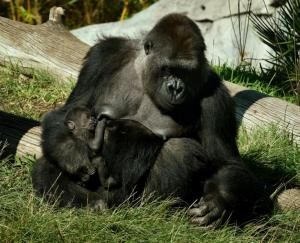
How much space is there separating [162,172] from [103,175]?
0.42 metres

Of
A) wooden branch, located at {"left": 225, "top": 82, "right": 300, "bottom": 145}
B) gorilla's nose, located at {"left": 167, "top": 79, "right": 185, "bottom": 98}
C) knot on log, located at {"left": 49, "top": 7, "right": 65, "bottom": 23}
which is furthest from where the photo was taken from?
→ knot on log, located at {"left": 49, "top": 7, "right": 65, "bottom": 23}

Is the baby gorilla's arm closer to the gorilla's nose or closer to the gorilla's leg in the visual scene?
the gorilla's leg

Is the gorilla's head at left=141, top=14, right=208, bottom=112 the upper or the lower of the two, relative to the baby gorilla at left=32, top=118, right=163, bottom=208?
upper

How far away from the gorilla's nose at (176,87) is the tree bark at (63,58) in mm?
2214

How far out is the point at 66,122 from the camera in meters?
5.29

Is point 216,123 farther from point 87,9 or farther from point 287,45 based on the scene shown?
point 87,9

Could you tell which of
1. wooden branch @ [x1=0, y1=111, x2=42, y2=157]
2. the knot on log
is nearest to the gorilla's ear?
wooden branch @ [x1=0, y1=111, x2=42, y2=157]

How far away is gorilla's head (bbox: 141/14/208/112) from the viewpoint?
16.9 feet

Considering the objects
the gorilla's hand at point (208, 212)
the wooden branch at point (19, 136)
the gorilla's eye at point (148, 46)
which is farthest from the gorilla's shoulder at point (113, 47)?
the gorilla's hand at point (208, 212)

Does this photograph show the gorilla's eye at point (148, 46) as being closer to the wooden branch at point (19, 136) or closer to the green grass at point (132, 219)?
the green grass at point (132, 219)

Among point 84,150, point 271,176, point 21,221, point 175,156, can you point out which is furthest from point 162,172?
point 271,176

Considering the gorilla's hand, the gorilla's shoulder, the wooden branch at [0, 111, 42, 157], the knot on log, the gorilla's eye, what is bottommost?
the gorilla's hand

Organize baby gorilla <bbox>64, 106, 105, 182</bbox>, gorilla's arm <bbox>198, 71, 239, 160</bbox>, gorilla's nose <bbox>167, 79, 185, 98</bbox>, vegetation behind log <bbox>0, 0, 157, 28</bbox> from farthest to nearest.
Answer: vegetation behind log <bbox>0, 0, 157, 28</bbox> < gorilla's arm <bbox>198, 71, 239, 160</bbox> < baby gorilla <bbox>64, 106, 105, 182</bbox> < gorilla's nose <bbox>167, 79, 185, 98</bbox>

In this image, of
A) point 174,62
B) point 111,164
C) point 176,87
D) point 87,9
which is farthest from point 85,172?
point 87,9
